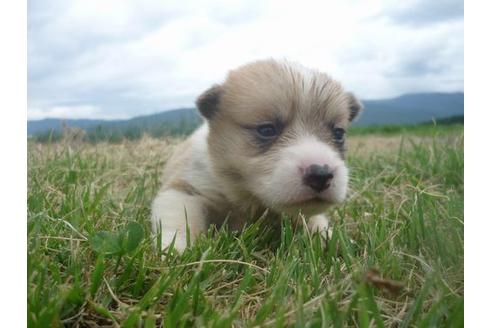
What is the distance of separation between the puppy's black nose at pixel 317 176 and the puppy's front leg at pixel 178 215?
1.98 feet

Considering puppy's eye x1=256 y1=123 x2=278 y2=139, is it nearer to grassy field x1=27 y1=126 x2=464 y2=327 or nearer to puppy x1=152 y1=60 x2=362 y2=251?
puppy x1=152 y1=60 x2=362 y2=251

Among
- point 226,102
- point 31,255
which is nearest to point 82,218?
point 31,255

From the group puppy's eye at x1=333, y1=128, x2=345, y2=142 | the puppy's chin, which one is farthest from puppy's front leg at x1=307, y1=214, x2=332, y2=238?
puppy's eye at x1=333, y1=128, x2=345, y2=142

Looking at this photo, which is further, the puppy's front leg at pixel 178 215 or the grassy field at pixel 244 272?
the puppy's front leg at pixel 178 215

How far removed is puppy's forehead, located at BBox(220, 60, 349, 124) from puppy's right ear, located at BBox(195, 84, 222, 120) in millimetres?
63

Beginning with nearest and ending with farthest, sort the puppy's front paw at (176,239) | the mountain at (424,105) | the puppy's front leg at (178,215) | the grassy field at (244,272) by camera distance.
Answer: the grassy field at (244,272)
the mountain at (424,105)
the puppy's front paw at (176,239)
the puppy's front leg at (178,215)

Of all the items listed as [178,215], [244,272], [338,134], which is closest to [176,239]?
[178,215]

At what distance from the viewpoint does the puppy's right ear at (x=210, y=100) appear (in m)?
2.96

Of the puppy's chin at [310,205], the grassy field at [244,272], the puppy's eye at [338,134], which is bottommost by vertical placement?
the grassy field at [244,272]

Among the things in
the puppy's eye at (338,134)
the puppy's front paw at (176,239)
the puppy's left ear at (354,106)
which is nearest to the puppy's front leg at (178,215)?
the puppy's front paw at (176,239)

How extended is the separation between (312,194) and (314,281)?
0.58m

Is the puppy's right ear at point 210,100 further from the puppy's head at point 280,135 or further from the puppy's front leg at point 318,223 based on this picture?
the puppy's front leg at point 318,223

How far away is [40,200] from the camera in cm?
258
